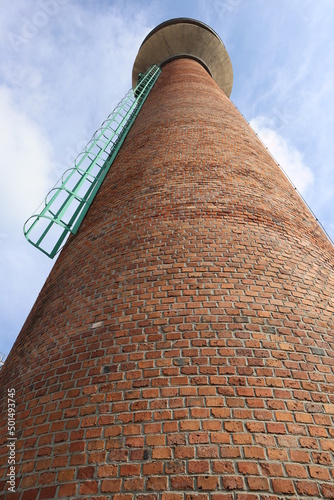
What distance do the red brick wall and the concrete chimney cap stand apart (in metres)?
7.68

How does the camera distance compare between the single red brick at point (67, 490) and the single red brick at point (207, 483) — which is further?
the single red brick at point (67, 490)

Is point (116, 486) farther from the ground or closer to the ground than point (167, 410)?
closer to the ground

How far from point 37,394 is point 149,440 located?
0.90m

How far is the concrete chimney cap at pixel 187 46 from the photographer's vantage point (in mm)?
9539

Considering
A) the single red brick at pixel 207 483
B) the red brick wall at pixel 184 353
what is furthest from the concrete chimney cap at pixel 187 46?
the single red brick at pixel 207 483

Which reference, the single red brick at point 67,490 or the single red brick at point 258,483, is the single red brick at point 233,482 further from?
the single red brick at point 67,490

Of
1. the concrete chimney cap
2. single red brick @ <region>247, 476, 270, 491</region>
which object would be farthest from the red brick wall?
the concrete chimney cap

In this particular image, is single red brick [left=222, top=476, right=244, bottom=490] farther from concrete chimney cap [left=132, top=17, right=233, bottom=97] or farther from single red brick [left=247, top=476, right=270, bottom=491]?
concrete chimney cap [left=132, top=17, right=233, bottom=97]

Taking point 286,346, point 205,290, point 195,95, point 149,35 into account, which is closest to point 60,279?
point 205,290

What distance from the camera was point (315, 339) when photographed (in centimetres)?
214

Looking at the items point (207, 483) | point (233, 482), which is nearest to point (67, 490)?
point (207, 483)

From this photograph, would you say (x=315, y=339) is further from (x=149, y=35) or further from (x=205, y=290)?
(x=149, y=35)

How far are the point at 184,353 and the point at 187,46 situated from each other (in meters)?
10.1

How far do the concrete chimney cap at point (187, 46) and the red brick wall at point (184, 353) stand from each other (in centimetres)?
768
